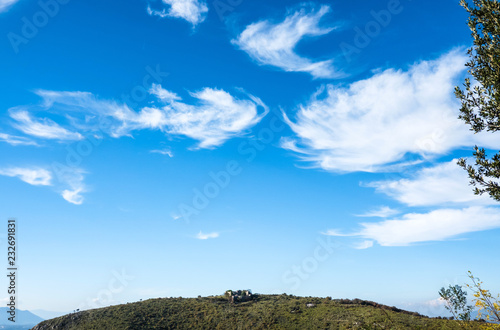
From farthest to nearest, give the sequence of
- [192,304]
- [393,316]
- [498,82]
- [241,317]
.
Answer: [192,304], [241,317], [393,316], [498,82]

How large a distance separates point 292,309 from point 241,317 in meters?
14.6

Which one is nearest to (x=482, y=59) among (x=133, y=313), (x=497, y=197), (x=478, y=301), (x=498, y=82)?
(x=498, y=82)

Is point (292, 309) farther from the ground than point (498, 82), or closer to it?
closer to it

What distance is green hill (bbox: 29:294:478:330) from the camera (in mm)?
72312

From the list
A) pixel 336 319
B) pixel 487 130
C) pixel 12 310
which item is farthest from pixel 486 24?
pixel 336 319

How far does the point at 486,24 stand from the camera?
20.7 m

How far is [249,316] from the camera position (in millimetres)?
83688

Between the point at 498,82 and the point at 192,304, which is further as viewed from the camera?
the point at 192,304

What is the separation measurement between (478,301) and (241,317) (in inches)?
Result: 3240

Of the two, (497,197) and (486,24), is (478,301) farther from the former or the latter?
(486,24)

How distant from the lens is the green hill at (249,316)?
72312 mm

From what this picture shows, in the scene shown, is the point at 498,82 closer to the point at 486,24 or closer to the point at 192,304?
the point at 486,24

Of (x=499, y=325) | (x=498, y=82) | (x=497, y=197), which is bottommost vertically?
(x=499, y=325)

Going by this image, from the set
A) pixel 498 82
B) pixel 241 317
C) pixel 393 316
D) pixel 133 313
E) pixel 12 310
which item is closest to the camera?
pixel 498 82
